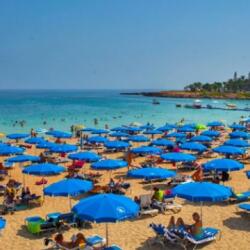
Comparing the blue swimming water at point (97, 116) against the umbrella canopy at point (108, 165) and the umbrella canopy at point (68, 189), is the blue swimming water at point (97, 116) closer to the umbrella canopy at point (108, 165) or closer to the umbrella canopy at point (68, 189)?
the umbrella canopy at point (108, 165)

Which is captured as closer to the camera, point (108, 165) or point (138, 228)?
point (138, 228)

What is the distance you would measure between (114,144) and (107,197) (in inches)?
465

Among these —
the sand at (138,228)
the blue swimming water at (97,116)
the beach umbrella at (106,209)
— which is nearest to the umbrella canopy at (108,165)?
the sand at (138,228)

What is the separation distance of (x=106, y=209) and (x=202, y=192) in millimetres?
2849

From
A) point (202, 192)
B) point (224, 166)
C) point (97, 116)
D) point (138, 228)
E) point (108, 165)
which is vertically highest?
point (202, 192)

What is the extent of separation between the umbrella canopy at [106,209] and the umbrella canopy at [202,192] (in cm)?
178

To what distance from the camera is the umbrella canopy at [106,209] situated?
8.34 meters

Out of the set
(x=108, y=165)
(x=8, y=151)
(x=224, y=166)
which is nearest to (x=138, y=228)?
(x=108, y=165)

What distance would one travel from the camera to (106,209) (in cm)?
849

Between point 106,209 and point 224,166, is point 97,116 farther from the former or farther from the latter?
point 106,209

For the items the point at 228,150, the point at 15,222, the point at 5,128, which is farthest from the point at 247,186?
the point at 5,128

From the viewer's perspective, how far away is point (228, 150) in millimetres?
17672

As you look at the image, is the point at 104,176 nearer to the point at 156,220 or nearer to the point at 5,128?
the point at 156,220

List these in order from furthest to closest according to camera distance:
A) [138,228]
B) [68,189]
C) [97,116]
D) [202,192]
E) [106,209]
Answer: [97,116], [138,228], [68,189], [202,192], [106,209]
